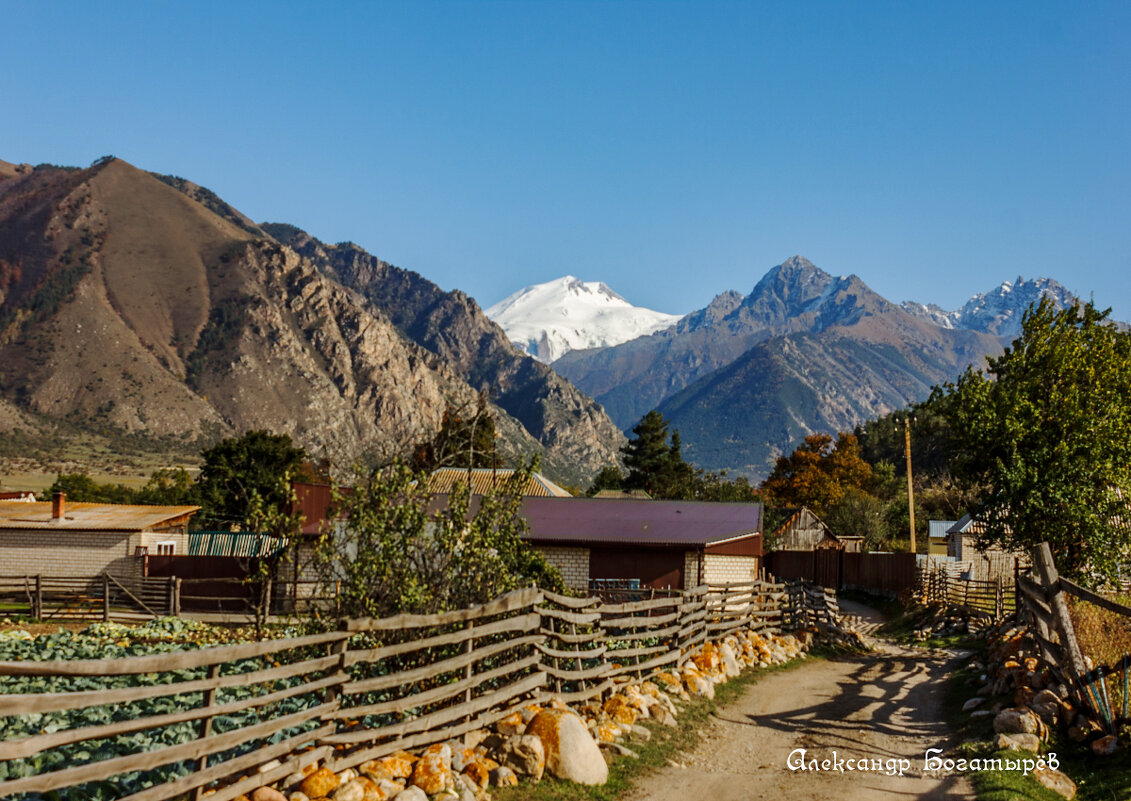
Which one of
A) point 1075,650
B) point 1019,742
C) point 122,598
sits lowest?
point 122,598

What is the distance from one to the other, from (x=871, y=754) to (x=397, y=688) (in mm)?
6951

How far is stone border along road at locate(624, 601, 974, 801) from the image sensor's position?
446 inches

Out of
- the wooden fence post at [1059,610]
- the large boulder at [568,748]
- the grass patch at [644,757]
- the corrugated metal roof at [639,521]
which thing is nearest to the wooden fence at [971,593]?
the corrugated metal roof at [639,521]

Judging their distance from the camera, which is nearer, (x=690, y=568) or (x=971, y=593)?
(x=690, y=568)

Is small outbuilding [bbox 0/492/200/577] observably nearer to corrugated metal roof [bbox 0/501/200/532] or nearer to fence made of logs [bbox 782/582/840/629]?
corrugated metal roof [bbox 0/501/200/532]

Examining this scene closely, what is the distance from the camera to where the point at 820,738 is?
1423 cm

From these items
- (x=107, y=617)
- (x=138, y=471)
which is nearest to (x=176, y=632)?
(x=107, y=617)

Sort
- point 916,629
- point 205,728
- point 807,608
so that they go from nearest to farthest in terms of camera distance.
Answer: point 205,728, point 807,608, point 916,629

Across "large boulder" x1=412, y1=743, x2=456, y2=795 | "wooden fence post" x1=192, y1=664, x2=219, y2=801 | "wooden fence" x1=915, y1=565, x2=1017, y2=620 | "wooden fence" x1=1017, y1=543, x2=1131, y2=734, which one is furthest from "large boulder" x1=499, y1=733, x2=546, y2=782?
"wooden fence" x1=915, y1=565, x2=1017, y2=620

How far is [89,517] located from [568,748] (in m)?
37.2

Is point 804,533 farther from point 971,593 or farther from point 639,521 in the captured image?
point 639,521

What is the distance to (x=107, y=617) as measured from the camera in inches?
1178

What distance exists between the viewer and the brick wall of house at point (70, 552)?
39.2 metres

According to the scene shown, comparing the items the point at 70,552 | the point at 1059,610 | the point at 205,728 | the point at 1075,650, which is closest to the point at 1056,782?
the point at 1075,650
